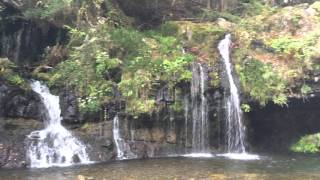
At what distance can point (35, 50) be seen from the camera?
61.7 feet

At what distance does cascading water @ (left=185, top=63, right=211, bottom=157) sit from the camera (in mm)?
16609

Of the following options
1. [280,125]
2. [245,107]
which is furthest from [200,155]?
[280,125]

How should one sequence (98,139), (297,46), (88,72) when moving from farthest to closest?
1. (297,46)
2. (88,72)
3. (98,139)

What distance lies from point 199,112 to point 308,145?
12.5 feet

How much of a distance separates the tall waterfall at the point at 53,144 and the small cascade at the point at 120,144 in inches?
42.2

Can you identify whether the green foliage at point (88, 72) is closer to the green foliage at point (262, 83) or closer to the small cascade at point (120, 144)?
the small cascade at point (120, 144)

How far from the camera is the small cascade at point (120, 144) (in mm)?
15930

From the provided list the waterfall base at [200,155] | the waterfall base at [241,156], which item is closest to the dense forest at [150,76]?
the waterfall base at [200,155]

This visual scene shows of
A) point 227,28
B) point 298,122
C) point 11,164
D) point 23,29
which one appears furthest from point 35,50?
point 298,122

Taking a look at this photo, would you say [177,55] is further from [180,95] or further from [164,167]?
[164,167]

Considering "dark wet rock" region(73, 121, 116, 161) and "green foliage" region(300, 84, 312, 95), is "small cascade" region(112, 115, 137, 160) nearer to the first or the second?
"dark wet rock" region(73, 121, 116, 161)

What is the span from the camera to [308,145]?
1714 cm

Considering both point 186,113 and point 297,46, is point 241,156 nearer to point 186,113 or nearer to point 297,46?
point 186,113

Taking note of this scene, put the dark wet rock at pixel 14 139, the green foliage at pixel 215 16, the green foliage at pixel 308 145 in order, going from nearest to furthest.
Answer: the dark wet rock at pixel 14 139
the green foliage at pixel 308 145
the green foliage at pixel 215 16
